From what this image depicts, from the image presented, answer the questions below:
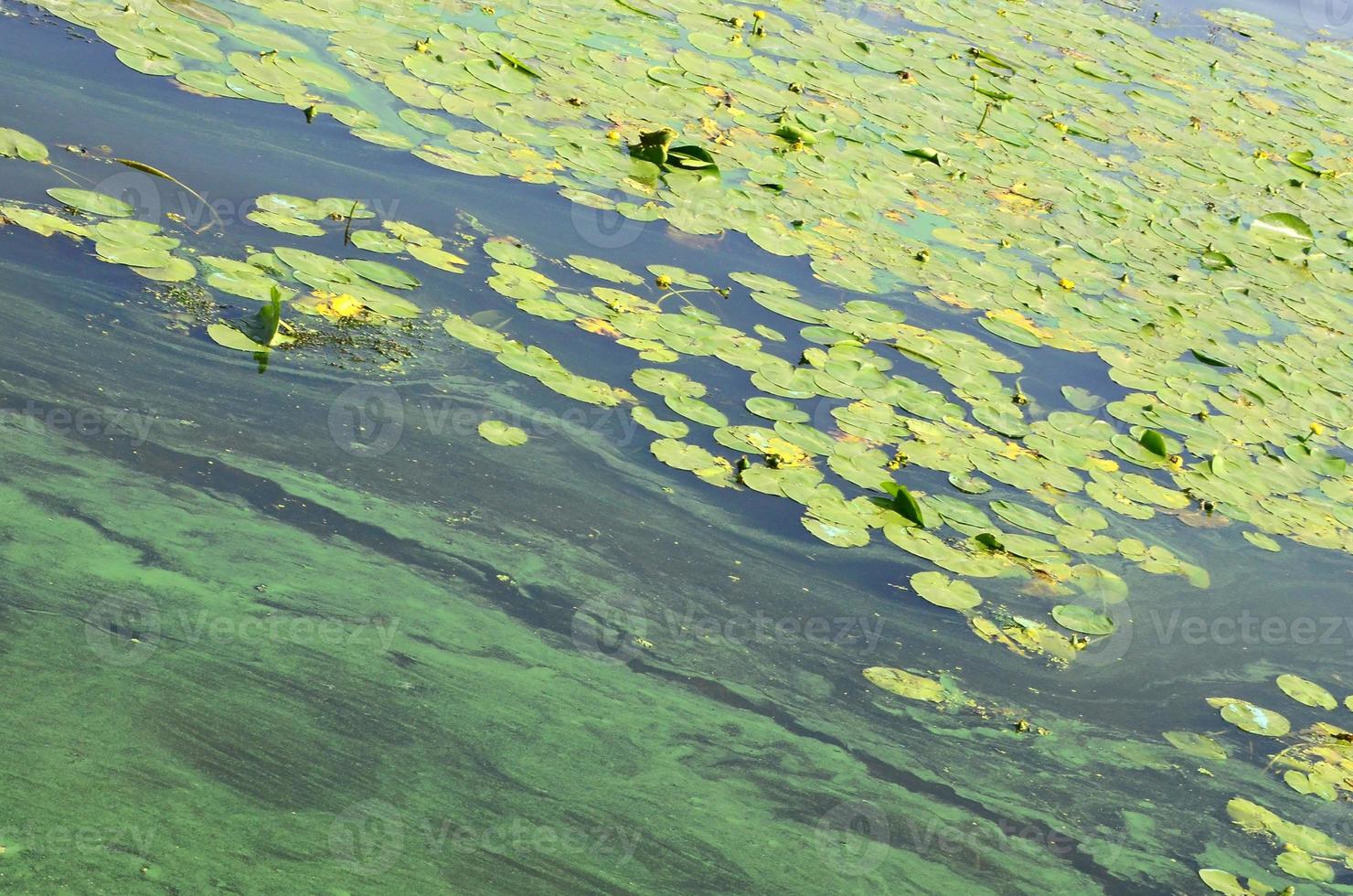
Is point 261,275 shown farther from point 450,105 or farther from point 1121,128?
point 1121,128

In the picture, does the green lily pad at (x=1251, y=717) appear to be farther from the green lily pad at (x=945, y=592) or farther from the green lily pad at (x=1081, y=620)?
the green lily pad at (x=945, y=592)

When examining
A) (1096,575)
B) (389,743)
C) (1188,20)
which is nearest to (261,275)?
(389,743)

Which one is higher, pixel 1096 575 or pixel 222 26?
pixel 222 26

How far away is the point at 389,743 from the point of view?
2170mm

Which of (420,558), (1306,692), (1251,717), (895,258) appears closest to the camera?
(420,558)

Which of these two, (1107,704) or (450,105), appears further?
(450,105)

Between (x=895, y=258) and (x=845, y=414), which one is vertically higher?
(x=895, y=258)

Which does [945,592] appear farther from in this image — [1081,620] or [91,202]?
[91,202]

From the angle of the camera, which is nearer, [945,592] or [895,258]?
[945,592]

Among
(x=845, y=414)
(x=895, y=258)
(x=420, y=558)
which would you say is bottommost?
(x=420, y=558)

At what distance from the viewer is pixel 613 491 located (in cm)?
297

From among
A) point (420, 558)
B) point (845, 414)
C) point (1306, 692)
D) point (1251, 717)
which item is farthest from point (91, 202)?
point (1306, 692)

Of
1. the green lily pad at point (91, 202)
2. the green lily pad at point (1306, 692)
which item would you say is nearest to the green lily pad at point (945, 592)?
the green lily pad at point (1306, 692)

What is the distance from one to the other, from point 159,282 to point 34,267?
0.88 ft
